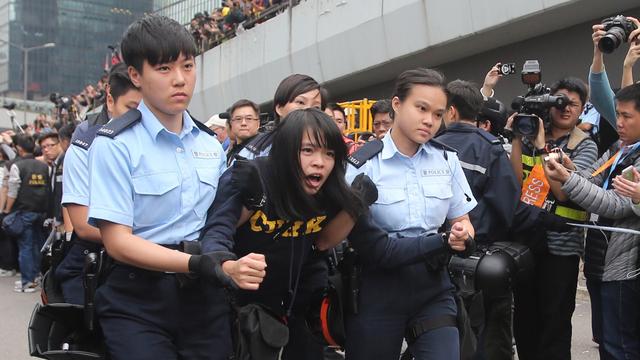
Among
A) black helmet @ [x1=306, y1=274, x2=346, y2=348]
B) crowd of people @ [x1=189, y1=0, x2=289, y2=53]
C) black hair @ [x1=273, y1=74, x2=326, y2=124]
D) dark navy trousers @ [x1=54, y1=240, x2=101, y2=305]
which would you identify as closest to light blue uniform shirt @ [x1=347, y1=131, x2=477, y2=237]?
black helmet @ [x1=306, y1=274, x2=346, y2=348]

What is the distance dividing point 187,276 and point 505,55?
12417 mm

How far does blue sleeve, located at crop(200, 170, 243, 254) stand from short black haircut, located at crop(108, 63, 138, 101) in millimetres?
1508

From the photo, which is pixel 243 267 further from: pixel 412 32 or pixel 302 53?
pixel 302 53

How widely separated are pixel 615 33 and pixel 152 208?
314 cm

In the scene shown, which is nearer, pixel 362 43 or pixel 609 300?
pixel 609 300

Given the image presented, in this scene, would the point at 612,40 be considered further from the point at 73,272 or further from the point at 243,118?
the point at 73,272

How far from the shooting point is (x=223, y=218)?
319 centimetres

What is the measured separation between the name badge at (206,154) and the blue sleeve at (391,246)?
0.76 meters

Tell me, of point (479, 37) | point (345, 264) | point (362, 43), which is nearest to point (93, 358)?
point (345, 264)

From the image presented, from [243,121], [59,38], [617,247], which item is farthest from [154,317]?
[59,38]

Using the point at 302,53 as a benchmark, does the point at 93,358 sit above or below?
below

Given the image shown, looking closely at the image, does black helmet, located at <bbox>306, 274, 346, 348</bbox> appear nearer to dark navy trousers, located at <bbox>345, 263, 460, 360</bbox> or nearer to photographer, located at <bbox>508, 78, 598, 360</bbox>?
dark navy trousers, located at <bbox>345, 263, 460, 360</bbox>

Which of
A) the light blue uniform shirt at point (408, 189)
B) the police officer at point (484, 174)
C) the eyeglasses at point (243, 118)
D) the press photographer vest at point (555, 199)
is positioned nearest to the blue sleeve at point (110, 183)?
the light blue uniform shirt at point (408, 189)

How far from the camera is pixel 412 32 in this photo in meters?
15.2
